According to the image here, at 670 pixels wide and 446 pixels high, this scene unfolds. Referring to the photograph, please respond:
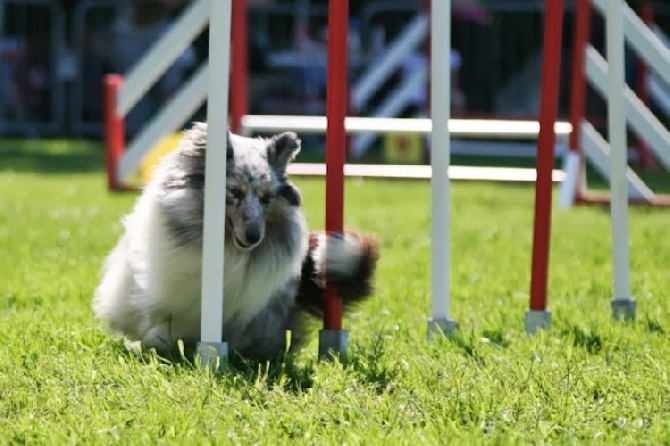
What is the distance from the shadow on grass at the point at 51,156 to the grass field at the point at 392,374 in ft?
24.1

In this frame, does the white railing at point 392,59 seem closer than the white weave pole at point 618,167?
No

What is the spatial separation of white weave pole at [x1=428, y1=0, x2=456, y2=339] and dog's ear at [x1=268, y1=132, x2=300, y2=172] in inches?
21.9

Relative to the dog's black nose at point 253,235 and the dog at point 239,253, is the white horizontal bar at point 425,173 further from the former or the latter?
the dog's black nose at point 253,235

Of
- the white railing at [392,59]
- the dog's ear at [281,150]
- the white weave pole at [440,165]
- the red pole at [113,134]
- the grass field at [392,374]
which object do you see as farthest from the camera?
the white railing at [392,59]

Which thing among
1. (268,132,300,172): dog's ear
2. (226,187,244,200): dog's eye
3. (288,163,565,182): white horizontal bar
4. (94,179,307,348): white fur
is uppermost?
(268,132,300,172): dog's ear

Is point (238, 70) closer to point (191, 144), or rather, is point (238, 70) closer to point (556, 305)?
point (556, 305)

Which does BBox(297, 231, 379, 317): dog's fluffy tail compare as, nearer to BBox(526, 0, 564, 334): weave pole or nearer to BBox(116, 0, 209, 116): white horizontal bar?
BBox(526, 0, 564, 334): weave pole

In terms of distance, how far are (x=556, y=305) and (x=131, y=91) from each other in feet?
19.5

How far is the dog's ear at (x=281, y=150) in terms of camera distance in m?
4.58

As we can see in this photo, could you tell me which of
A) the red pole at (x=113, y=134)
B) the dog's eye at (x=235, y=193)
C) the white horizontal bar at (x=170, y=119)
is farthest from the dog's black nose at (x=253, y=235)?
the red pole at (x=113, y=134)

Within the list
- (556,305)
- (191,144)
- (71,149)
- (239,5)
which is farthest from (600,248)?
(71,149)

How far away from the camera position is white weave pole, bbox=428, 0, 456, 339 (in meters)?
4.81

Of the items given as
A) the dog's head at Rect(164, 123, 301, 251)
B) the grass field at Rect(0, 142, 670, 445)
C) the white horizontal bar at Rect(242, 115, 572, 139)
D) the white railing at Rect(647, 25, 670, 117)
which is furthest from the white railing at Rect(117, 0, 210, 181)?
the white railing at Rect(647, 25, 670, 117)

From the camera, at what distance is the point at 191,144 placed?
4516mm
